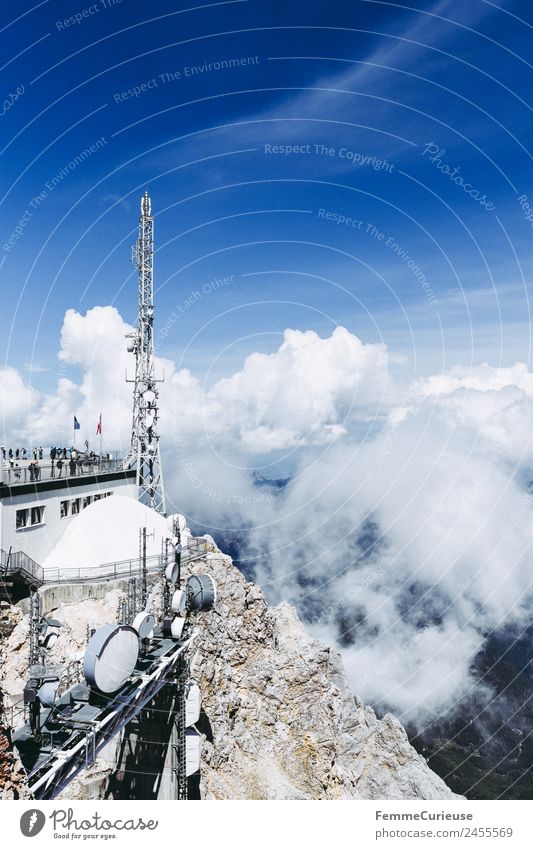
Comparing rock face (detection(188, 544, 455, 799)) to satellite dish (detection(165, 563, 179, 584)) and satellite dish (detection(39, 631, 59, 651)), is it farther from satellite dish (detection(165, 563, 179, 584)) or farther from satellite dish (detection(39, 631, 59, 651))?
satellite dish (detection(39, 631, 59, 651))

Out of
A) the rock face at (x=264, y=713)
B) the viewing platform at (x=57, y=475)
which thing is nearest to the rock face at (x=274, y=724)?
the rock face at (x=264, y=713)

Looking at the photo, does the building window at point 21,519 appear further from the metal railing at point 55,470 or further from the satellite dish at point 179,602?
the satellite dish at point 179,602

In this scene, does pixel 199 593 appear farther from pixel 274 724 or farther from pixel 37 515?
pixel 274 724

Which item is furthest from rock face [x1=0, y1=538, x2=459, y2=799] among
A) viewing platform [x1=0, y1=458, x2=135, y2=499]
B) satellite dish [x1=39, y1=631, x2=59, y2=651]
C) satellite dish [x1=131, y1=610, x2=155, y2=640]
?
satellite dish [x1=39, y1=631, x2=59, y2=651]

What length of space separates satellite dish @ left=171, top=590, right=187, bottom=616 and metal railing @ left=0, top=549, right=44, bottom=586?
6.91m

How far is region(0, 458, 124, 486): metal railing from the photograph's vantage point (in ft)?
77.8

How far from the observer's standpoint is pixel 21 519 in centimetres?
2359

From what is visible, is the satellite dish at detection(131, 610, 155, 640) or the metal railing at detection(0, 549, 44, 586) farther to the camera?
the metal railing at detection(0, 549, 44, 586)

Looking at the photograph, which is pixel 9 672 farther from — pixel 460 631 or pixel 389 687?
pixel 460 631

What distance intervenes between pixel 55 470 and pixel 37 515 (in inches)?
157

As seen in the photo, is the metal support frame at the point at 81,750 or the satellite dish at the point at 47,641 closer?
the metal support frame at the point at 81,750

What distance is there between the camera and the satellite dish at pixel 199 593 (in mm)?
21047

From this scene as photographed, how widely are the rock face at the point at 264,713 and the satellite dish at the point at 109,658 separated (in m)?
8.08
